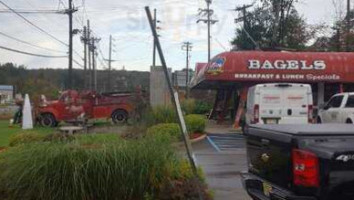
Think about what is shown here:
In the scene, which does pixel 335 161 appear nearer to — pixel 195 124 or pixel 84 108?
pixel 195 124

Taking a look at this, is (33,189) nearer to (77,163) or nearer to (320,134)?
(77,163)

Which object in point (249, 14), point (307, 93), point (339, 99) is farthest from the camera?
point (249, 14)

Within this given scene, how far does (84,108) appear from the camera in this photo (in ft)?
120

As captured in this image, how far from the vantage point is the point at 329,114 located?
2483 centimetres

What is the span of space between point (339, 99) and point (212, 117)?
16.9m

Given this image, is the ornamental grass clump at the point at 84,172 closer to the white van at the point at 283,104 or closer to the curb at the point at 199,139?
the white van at the point at 283,104

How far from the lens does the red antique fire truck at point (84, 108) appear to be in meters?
36.2

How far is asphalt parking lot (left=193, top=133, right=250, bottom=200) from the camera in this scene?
1138 centimetres

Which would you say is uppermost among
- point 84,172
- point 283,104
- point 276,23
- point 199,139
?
point 276,23

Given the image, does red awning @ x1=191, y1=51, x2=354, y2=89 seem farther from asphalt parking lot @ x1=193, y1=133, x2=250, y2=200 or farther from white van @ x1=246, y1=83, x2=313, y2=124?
white van @ x1=246, y1=83, x2=313, y2=124

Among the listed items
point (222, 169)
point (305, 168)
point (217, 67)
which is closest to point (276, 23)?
point (217, 67)

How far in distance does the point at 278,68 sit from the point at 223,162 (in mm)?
13154

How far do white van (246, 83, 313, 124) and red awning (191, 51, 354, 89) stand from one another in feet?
A: 20.7

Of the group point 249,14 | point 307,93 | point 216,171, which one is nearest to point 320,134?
point 216,171
